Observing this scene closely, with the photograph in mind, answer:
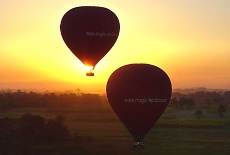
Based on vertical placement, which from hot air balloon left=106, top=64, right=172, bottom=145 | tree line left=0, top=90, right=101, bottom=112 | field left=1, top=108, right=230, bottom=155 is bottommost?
field left=1, top=108, right=230, bottom=155

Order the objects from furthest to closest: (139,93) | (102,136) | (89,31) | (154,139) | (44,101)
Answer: (44,101) < (102,136) < (154,139) < (89,31) < (139,93)

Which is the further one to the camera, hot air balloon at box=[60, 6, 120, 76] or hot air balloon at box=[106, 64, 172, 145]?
hot air balloon at box=[60, 6, 120, 76]

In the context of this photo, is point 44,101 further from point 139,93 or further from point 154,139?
point 139,93

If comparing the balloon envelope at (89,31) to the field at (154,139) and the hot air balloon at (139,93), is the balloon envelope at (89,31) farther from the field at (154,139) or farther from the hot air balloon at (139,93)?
the field at (154,139)

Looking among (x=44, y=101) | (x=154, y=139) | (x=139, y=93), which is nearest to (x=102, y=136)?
(x=154, y=139)

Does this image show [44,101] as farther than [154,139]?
Yes

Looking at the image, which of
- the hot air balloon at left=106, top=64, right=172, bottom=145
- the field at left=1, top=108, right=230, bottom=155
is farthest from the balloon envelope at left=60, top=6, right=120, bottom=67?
the field at left=1, top=108, right=230, bottom=155

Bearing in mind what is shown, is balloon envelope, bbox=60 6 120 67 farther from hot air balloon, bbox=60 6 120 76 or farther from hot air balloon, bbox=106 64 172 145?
hot air balloon, bbox=106 64 172 145
